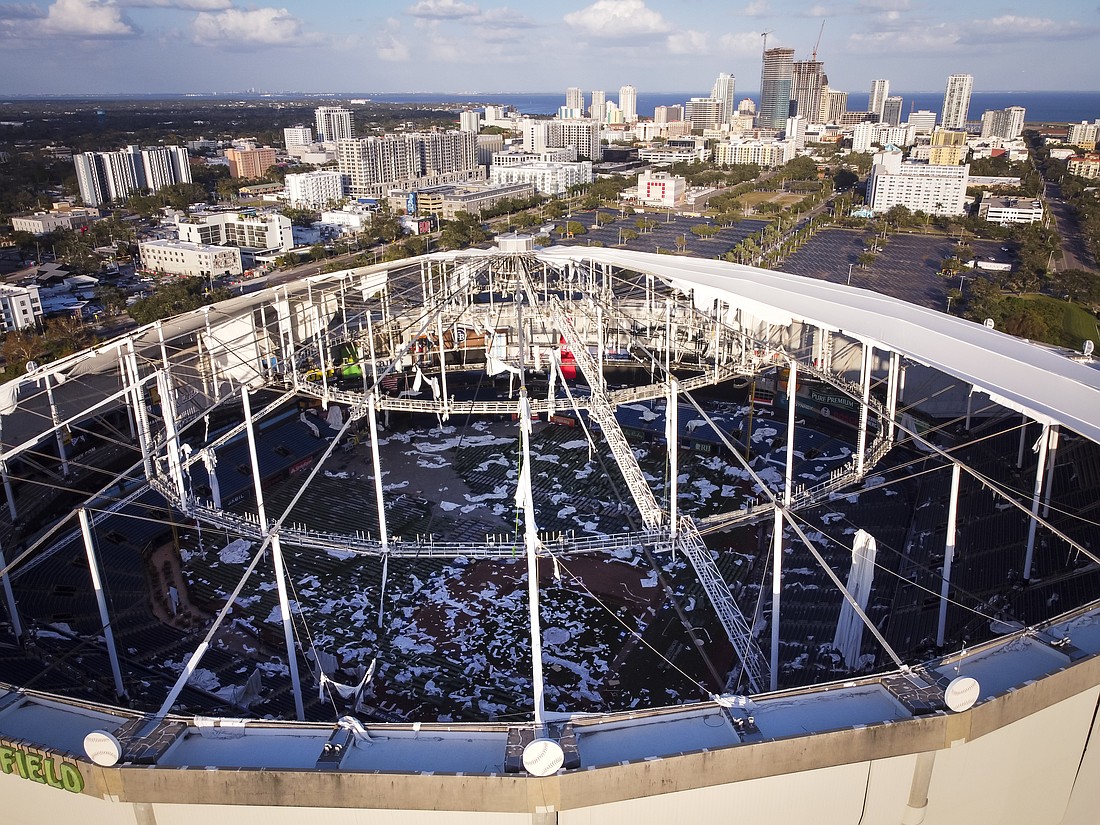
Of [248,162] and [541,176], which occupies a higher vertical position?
[248,162]

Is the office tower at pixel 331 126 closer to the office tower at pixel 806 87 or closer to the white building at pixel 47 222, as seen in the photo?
the white building at pixel 47 222

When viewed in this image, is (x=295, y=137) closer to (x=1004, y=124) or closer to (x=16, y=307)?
(x=16, y=307)

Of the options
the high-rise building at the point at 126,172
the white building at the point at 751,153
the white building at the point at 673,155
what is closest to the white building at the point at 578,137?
the white building at the point at 673,155

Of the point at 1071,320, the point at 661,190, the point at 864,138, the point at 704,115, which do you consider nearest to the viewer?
the point at 1071,320

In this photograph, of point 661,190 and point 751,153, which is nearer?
point 661,190

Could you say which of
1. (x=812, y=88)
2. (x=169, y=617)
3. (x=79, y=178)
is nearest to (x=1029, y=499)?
(x=169, y=617)

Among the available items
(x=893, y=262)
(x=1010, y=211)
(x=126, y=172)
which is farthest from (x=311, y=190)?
(x=1010, y=211)

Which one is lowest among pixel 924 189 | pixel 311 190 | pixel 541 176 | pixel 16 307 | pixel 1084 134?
pixel 16 307

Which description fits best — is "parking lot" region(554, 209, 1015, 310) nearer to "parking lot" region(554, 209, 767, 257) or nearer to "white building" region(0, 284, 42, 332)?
"parking lot" region(554, 209, 767, 257)
